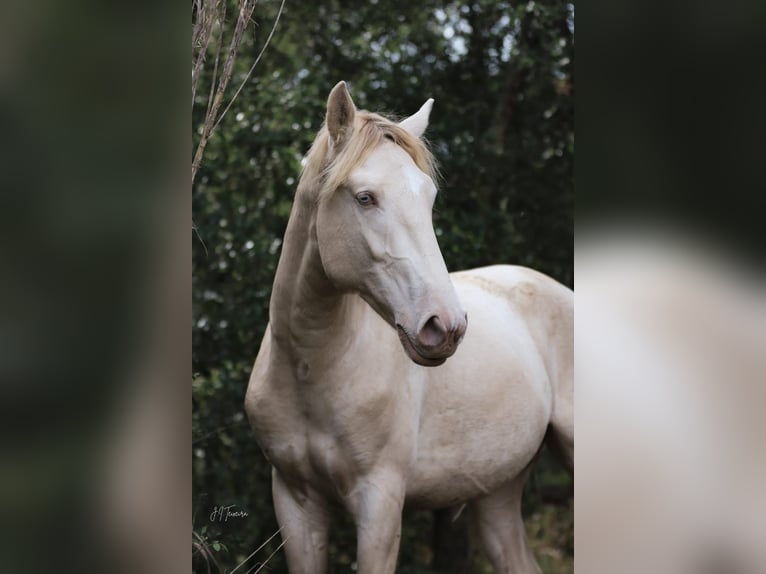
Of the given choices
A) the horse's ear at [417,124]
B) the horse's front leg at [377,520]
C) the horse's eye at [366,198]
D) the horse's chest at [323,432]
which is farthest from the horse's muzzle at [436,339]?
the horse's ear at [417,124]

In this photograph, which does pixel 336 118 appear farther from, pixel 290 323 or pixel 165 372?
pixel 165 372

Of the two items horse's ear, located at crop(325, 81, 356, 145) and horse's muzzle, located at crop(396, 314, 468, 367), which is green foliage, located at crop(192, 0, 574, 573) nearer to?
horse's ear, located at crop(325, 81, 356, 145)

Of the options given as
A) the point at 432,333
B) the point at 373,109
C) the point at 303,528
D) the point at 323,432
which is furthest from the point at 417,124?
the point at 373,109

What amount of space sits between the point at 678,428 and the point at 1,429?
2.37ft

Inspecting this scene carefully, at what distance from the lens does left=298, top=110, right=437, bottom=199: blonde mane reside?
226 centimetres

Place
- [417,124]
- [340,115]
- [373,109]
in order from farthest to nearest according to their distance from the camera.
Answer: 1. [373,109]
2. [417,124]
3. [340,115]

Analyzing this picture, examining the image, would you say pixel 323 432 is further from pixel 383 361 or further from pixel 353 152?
pixel 353 152

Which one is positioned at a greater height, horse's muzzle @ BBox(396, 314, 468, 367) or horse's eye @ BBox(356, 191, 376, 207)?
horse's eye @ BBox(356, 191, 376, 207)

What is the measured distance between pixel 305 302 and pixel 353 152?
47 centimetres

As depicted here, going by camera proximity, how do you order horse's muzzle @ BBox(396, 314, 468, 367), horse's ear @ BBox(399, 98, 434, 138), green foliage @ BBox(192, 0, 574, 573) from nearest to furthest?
horse's muzzle @ BBox(396, 314, 468, 367)
horse's ear @ BBox(399, 98, 434, 138)
green foliage @ BBox(192, 0, 574, 573)

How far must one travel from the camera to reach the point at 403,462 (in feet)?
8.62

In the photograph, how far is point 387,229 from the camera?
7.18 ft

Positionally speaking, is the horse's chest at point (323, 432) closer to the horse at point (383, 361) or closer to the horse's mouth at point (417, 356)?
the horse at point (383, 361)

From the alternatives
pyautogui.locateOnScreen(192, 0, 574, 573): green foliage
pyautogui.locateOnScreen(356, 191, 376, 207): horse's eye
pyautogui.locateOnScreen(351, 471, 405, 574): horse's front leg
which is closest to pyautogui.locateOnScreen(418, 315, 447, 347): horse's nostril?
pyautogui.locateOnScreen(356, 191, 376, 207): horse's eye
